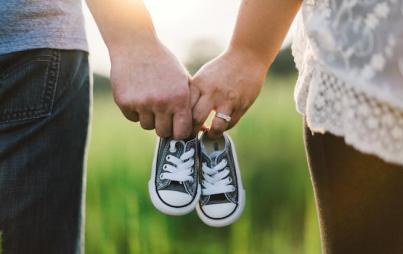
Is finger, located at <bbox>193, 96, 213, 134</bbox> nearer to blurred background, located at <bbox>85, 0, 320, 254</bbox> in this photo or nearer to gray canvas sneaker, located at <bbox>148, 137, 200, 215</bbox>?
gray canvas sneaker, located at <bbox>148, 137, 200, 215</bbox>

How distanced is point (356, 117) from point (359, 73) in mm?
61

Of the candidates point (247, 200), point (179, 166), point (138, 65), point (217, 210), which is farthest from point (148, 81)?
point (247, 200)

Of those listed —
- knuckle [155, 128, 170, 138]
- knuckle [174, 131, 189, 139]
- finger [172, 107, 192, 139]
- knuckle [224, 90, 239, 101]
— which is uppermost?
knuckle [224, 90, 239, 101]

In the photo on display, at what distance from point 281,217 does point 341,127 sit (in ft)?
9.29

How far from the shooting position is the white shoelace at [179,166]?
1.50 metres

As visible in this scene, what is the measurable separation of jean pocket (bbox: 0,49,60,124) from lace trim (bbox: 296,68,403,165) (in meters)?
0.69

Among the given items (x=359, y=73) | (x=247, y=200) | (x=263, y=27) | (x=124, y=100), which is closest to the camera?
(x=359, y=73)

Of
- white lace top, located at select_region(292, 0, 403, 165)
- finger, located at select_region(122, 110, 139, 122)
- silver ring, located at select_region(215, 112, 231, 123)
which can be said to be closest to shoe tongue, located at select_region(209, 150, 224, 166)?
silver ring, located at select_region(215, 112, 231, 123)

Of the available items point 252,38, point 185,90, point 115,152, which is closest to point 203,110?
point 185,90

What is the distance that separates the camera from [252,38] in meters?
1.34

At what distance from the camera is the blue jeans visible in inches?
55.6

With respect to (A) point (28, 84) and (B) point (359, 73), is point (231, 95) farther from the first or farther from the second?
(B) point (359, 73)

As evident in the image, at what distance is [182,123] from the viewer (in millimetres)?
1468

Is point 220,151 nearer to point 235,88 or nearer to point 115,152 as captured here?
point 235,88
